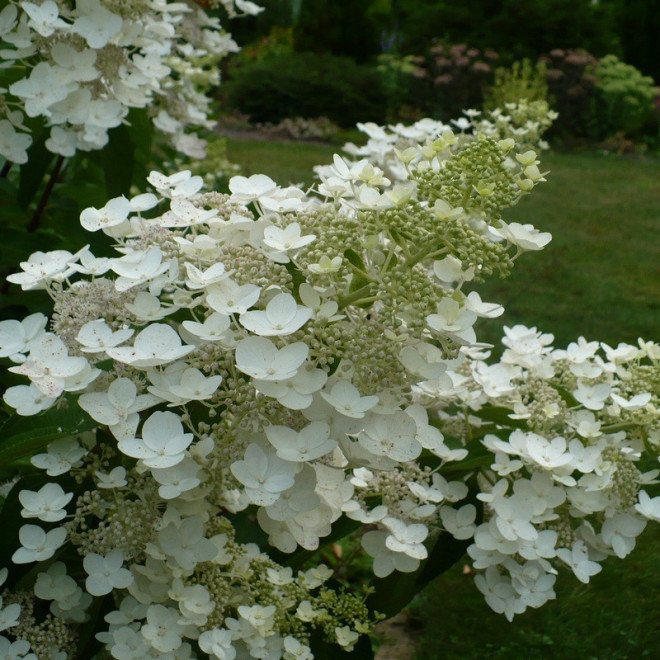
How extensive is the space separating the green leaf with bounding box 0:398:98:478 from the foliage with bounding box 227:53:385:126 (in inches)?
414

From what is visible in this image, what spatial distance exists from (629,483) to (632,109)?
10.1 metres

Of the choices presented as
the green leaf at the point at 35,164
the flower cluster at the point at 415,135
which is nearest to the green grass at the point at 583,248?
the flower cluster at the point at 415,135

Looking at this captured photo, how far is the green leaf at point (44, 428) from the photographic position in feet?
4.49

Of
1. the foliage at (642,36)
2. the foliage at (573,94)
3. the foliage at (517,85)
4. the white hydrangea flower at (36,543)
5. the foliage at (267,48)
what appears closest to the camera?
the white hydrangea flower at (36,543)

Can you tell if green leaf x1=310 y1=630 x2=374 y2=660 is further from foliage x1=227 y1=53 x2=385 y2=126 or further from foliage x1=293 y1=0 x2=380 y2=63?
foliage x1=293 y1=0 x2=380 y2=63

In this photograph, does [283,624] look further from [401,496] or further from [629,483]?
[629,483]

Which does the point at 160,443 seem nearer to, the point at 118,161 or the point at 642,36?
the point at 118,161

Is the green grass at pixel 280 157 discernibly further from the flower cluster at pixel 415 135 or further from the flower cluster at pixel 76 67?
the flower cluster at pixel 76 67

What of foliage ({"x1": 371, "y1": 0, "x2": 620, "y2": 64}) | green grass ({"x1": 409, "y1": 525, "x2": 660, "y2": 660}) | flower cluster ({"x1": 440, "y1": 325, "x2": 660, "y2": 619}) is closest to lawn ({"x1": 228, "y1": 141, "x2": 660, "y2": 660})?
green grass ({"x1": 409, "y1": 525, "x2": 660, "y2": 660})

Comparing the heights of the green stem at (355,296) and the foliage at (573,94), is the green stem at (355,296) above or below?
above

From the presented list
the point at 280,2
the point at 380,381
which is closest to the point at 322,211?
the point at 380,381

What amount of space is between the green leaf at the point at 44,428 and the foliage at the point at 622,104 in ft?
34.6

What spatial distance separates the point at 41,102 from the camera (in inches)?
73.3

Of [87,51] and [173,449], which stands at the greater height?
[87,51]
